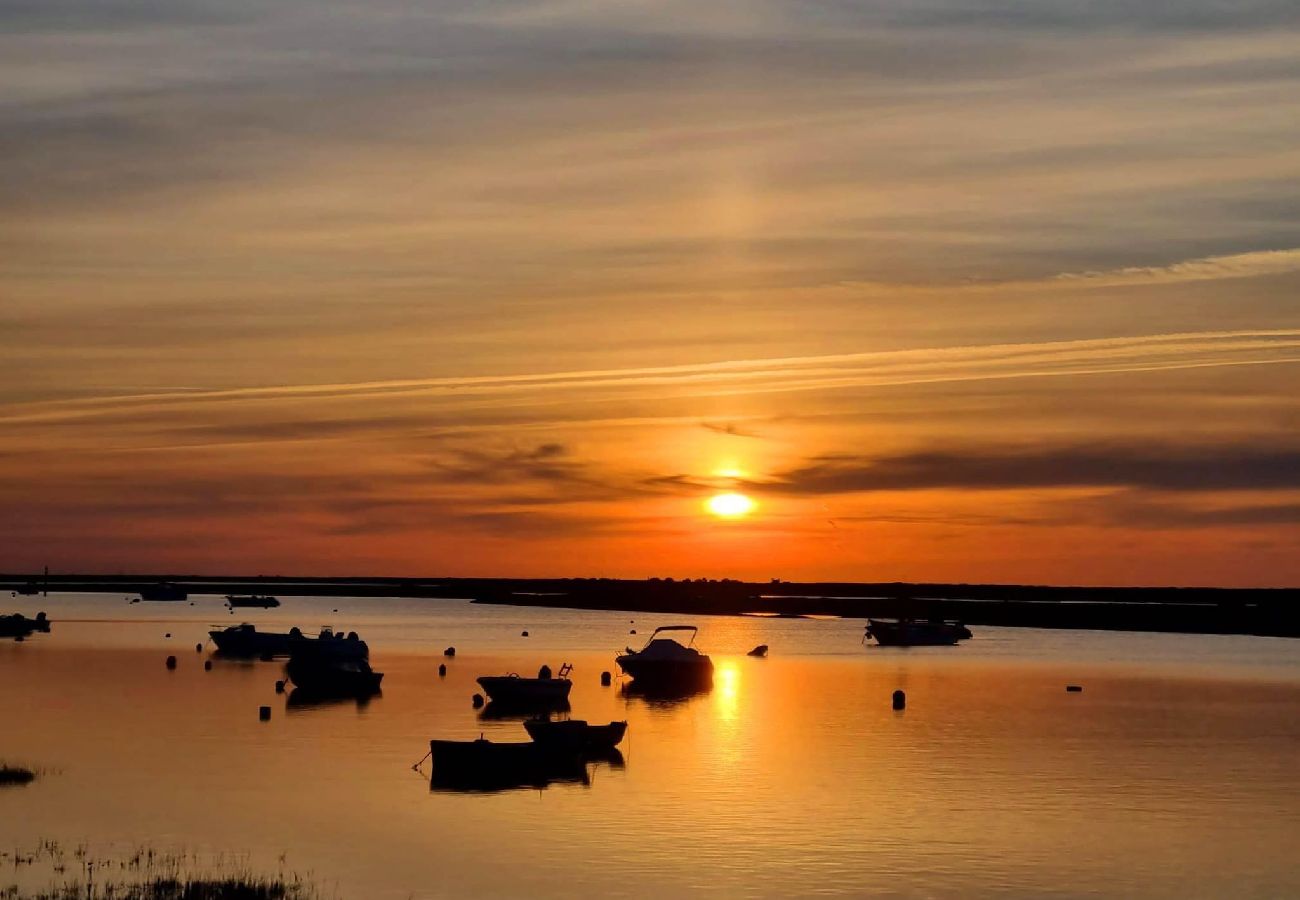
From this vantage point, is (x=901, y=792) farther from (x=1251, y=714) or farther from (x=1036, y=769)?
(x=1251, y=714)

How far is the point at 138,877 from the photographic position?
32781mm

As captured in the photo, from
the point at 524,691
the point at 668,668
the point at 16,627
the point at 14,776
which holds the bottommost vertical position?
the point at 14,776

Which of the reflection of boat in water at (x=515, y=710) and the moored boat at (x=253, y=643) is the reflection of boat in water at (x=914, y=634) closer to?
the moored boat at (x=253, y=643)

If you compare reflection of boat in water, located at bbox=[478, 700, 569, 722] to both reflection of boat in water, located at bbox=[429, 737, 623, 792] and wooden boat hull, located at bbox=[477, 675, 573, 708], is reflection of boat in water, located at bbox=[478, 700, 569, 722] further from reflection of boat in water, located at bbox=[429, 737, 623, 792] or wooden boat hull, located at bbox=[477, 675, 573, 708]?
reflection of boat in water, located at bbox=[429, 737, 623, 792]

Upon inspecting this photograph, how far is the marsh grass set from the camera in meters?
30.8

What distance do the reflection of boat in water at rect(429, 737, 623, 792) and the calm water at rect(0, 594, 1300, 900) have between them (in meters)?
1.07

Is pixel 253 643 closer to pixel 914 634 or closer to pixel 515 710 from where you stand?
pixel 515 710

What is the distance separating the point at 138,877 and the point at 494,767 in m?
16.7

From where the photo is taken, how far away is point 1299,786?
169 ft

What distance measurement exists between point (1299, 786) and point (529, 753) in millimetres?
22984

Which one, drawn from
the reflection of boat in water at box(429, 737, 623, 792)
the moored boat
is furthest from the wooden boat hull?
the moored boat

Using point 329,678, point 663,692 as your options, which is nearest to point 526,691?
point 329,678

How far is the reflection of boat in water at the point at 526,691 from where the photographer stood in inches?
2980

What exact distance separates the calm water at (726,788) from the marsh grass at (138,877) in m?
0.96
